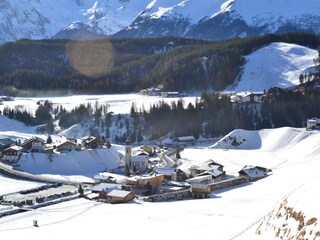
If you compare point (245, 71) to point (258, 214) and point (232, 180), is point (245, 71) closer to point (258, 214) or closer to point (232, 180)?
point (232, 180)

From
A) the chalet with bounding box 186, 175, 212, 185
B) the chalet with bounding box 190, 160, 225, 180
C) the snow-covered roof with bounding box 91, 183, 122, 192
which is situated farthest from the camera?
the chalet with bounding box 190, 160, 225, 180

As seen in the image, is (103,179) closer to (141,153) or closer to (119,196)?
(119,196)

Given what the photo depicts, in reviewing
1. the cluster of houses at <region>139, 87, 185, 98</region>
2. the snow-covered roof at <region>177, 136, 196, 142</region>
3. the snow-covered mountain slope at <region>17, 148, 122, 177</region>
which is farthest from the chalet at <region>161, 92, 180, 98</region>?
the snow-covered mountain slope at <region>17, 148, 122, 177</region>

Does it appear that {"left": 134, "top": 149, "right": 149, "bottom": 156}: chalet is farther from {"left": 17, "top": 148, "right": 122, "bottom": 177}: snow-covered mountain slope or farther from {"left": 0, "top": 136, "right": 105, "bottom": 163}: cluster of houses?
{"left": 0, "top": 136, "right": 105, "bottom": 163}: cluster of houses

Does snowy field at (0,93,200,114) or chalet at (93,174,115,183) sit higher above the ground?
snowy field at (0,93,200,114)

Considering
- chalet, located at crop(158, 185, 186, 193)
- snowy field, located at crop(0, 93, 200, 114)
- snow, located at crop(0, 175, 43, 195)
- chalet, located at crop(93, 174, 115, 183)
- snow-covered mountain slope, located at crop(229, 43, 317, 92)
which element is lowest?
snow, located at crop(0, 175, 43, 195)

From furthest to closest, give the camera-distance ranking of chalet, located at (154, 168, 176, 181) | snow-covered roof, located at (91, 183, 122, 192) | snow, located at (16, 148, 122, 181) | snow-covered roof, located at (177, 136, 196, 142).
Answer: snow-covered roof, located at (177, 136, 196, 142) < snow, located at (16, 148, 122, 181) < chalet, located at (154, 168, 176, 181) < snow-covered roof, located at (91, 183, 122, 192)

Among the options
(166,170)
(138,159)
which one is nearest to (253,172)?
(166,170)
